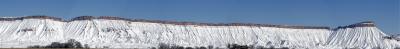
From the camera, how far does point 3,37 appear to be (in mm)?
197875

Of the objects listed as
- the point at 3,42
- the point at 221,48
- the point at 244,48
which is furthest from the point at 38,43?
the point at 244,48

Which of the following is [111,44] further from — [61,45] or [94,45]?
[61,45]

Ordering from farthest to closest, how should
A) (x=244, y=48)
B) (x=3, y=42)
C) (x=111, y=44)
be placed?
(x=111, y=44)
(x=3, y=42)
(x=244, y=48)

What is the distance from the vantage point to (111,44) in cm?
19725

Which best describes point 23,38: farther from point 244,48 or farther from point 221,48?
point 244,48

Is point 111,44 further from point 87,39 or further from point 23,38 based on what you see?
point 23,38

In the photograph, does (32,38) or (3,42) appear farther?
(32,38)

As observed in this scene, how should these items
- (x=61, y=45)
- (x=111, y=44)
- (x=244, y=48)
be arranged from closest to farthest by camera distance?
(x=244, y=48)
(x=61, y=45)
(x=111, y=44)

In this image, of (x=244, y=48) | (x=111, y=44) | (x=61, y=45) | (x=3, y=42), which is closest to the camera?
(x=244, y=48)

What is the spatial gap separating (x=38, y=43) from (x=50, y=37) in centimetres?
1082

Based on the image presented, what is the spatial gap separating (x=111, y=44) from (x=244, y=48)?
60.3 metres

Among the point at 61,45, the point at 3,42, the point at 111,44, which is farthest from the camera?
the point at 111,44

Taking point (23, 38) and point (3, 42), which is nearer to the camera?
point (3, 42)

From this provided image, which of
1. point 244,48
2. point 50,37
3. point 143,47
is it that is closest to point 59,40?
point 50,37
